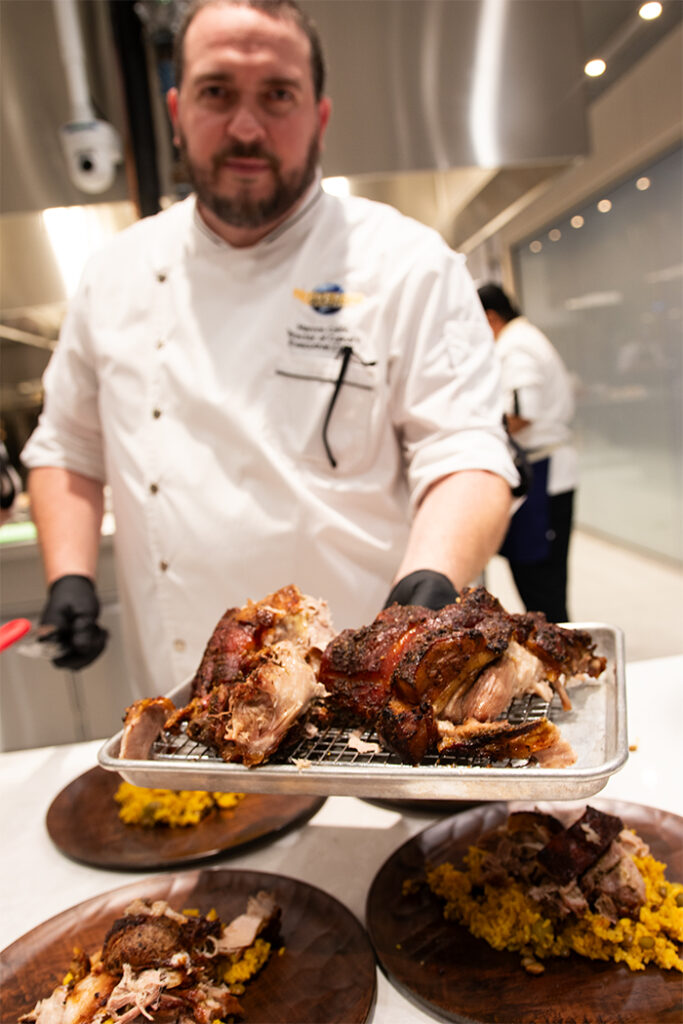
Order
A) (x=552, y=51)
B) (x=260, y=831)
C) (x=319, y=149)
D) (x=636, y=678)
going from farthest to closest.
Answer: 1. (x=552, y=51)
2. (x=319, y=149)
3. (x=636, y=678)
4. (x=260, y=831)

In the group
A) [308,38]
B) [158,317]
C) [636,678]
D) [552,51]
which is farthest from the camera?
[552,51]

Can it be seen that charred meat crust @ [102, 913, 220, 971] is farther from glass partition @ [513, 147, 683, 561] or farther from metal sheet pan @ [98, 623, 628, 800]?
glass partition @ [513, 147, 683, 561]

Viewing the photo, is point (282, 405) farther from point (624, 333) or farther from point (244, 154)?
point (624, 333)

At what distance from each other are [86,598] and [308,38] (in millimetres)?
1328

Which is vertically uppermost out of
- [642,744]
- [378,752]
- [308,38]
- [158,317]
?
[308,38]

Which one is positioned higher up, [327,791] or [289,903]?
[327,791]

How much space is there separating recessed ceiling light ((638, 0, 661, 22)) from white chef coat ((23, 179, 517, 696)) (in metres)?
3.15

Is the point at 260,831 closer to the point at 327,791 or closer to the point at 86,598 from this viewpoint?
the point at 327,791

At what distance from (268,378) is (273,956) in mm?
1191

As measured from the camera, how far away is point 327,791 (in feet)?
2.59

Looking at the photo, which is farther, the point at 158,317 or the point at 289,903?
the point at 158,317

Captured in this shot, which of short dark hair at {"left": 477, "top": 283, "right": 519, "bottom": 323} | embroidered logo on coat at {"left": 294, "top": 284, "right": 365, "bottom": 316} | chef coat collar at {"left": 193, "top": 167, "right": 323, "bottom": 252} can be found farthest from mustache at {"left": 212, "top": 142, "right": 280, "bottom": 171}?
short dark hair at {"left": 477, "top": 283, "right": 519, "bottom": 323}

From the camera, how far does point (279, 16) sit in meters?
1.58

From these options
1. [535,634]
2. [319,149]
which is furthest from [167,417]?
[535,634]
